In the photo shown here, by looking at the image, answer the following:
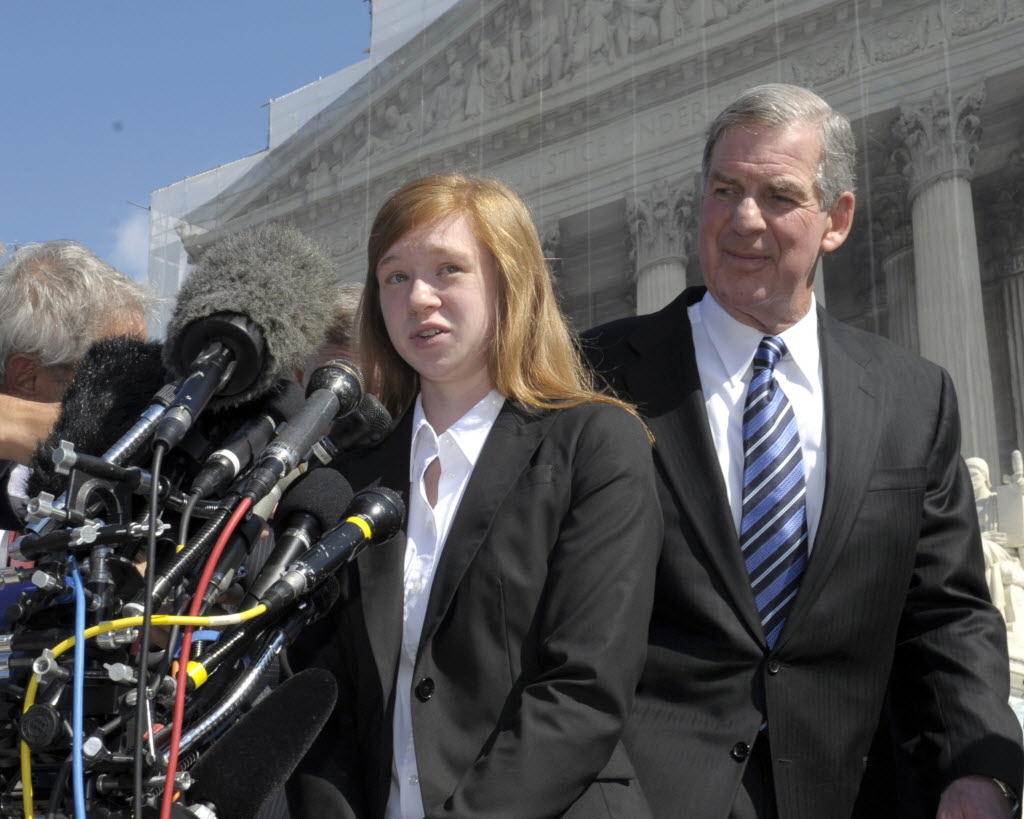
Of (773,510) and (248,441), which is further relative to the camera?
(773,510)

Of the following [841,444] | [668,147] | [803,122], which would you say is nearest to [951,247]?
[668,147]

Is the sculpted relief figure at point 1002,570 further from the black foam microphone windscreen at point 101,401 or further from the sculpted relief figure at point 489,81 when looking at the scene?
the sculpted relief figure at point 489,81

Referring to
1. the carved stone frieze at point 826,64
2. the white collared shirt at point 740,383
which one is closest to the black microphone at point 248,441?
the white collared shirt at point 740,383

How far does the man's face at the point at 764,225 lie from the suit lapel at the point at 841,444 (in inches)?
4.1

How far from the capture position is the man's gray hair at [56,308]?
2195mm

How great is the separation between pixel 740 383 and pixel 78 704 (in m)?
1.27

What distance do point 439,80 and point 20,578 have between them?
14964mm

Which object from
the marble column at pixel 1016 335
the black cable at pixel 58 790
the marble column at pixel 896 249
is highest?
the marble column at pixel 896 249

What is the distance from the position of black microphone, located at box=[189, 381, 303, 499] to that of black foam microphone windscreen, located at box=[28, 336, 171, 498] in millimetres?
196

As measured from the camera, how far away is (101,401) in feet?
5.76

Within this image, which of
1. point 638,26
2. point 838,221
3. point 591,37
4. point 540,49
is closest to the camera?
point 838,221

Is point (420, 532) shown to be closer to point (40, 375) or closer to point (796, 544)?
point (796, 544)

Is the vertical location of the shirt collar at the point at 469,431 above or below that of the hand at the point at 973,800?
above

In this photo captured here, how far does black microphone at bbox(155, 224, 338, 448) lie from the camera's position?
1.59 metres
